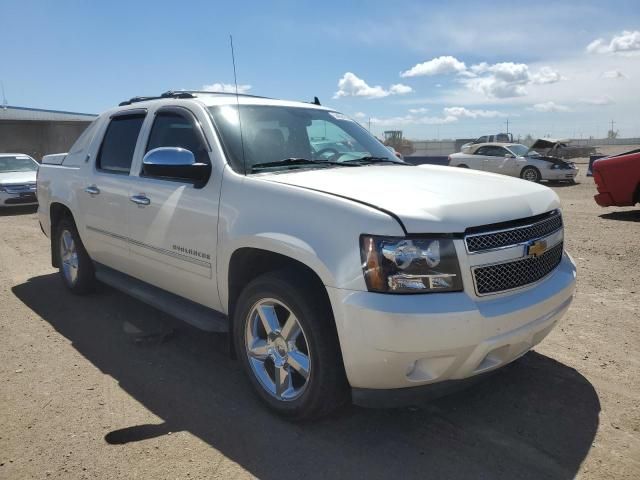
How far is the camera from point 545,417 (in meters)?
3.09

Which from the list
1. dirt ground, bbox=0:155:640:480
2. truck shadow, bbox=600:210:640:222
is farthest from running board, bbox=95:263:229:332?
truck shadow, bbox=600:210:640:222

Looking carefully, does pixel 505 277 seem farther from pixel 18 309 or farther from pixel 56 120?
pixel 56 120

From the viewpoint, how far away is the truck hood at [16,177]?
13267mm

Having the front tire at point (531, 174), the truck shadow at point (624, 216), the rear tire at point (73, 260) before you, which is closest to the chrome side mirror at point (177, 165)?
the rear tire at point (73, 260)

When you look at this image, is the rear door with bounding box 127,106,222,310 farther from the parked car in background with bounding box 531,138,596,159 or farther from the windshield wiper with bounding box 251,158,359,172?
the parked car in background with bounding box 531,138,596,159

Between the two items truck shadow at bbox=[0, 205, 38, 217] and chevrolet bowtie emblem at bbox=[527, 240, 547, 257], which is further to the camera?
truck shadow at bbox=[0, 205, 38, 217]

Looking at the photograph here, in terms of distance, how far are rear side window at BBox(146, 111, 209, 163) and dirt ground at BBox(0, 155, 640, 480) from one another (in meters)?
1.57

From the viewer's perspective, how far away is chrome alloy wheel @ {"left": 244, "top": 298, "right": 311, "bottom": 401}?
3.01 m

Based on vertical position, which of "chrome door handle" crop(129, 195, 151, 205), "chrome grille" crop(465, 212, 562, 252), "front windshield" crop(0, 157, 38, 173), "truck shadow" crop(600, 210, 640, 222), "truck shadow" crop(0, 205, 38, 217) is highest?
"front windshield" crop(0, 157, 38, 173)

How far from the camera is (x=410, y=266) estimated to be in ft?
8.31

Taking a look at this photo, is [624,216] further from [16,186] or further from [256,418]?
[16,186]

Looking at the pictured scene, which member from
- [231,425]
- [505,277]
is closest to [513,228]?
[505,277]

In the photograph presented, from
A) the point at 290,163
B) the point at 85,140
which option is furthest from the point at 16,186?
the point at 290,163

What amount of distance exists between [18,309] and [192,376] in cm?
266
